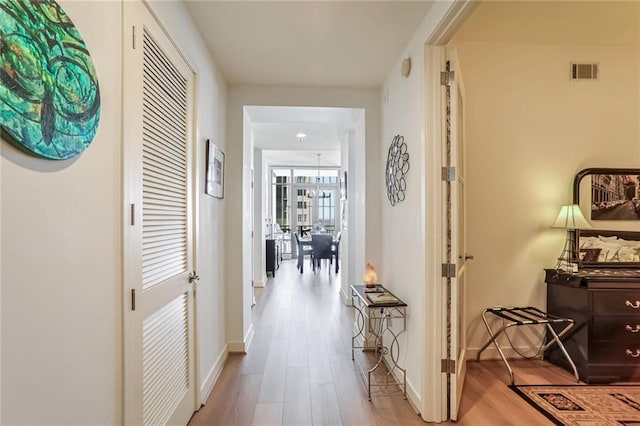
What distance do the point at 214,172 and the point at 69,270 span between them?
65.7 inches

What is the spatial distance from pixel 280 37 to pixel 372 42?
66 centimetres

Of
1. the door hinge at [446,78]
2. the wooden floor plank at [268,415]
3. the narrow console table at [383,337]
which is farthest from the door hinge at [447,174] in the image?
the wooden floor plank at [268,415]

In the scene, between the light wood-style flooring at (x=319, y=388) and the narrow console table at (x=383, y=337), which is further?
the narrow console table at (x=383, y=337)

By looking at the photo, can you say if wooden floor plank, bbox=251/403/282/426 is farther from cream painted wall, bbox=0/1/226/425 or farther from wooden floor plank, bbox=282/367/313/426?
cream painted wall, bbox=0/1/226/425

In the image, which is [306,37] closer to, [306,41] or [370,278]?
[306,41]

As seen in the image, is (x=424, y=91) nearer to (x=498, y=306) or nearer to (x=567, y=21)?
(x=567, y=21)

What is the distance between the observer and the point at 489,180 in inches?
114

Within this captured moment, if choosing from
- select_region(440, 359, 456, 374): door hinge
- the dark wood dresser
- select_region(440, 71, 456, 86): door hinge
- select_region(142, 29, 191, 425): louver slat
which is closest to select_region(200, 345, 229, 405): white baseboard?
select_region(142, 29, 191, 425): louver slat

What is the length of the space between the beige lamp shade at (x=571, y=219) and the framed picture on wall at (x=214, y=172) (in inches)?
113

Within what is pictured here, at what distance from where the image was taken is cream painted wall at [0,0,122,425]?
78 cm

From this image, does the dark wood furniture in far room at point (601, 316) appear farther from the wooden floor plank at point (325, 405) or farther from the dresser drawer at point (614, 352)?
the wooden floor plank at point (325, 405)

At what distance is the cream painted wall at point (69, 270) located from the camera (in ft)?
2.57

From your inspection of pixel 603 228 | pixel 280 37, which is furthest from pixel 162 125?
pixel 603 228

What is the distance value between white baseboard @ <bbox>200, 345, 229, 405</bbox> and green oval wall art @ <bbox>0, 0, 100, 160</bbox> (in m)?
1.88
